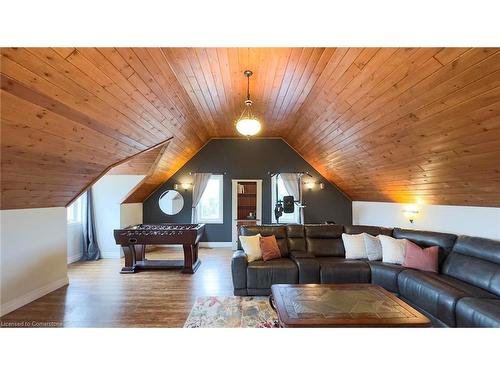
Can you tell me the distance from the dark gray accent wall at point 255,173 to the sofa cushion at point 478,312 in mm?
4767

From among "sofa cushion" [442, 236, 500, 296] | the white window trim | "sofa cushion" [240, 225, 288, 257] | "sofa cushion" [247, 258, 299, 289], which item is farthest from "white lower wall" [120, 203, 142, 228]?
"sofa cushion" [442, 236, 500, 296]

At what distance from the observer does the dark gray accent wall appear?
23.2 feet

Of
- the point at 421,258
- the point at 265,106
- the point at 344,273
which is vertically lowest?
the point at 344,273

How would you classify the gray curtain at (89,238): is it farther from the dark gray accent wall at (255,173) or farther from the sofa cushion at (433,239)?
the sofa cushion at (433,239)

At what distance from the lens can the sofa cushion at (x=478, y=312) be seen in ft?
6.78

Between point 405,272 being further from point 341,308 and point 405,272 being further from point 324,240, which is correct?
point 341,308

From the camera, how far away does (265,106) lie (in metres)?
4.32

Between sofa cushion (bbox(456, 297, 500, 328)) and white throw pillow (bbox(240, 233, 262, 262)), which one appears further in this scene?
white throw pillow (bbox(240, 233, 262, 262))

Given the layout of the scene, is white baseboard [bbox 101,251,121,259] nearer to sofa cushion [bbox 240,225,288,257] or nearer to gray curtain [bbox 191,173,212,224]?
gray curtain [bbox 191,173,212,224]

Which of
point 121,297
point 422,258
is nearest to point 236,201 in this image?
point 121,297

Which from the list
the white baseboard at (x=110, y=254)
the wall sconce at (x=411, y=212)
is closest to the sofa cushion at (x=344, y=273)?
the wall sconce at (x=411, y=212)

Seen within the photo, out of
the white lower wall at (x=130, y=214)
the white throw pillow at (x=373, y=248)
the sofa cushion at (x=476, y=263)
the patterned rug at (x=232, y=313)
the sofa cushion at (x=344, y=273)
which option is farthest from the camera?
the white lower wall at (x=130, y=214)

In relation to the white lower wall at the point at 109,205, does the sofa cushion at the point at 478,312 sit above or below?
below

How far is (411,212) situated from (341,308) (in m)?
3.54
